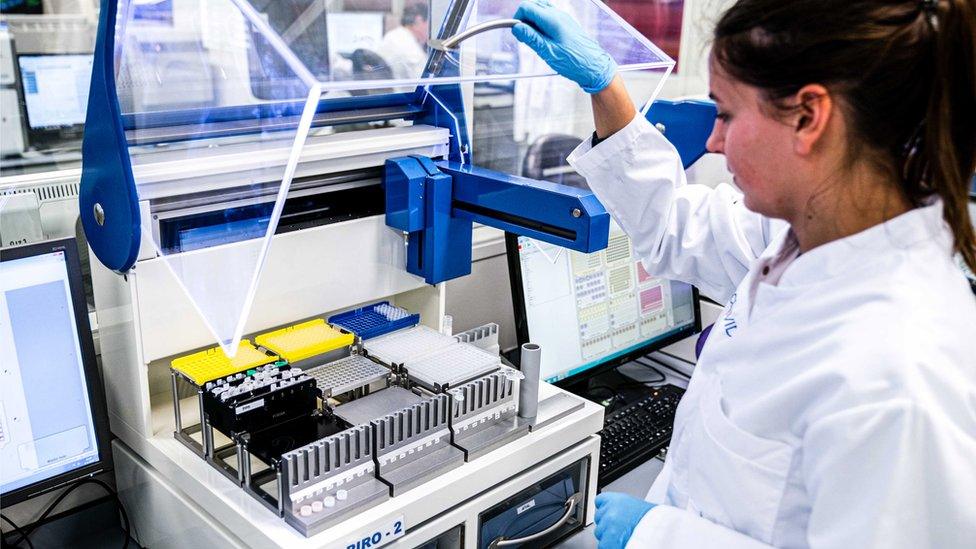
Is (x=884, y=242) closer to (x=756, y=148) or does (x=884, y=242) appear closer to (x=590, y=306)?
(x=756, y=148)

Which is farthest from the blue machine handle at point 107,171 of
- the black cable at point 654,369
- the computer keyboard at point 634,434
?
the black cable at point 654,369

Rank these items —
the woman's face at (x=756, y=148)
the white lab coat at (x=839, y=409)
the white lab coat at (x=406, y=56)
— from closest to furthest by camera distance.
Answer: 1. the white lab coat at (x=839, y=409)
2. the woman's face at (x=756, y=148)
3. the white lab coat at (x=406, y=56)

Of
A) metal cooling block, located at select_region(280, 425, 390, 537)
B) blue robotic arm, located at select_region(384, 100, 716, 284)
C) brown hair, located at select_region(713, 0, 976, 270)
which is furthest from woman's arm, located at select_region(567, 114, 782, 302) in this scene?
metal cooling block, located at select_region(280, 425, 390, 537)

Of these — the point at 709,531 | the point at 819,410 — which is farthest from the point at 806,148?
the point at 709,531

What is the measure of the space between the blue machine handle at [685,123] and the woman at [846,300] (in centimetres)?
72

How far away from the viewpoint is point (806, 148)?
2.52 ft

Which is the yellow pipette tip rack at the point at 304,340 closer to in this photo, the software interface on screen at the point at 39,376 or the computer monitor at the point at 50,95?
the software interface on screen at the point at 39,376

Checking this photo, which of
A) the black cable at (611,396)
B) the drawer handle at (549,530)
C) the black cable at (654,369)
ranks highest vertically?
the drawer handle at (549,530)

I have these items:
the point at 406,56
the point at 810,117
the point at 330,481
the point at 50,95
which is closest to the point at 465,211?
the point at 406,56

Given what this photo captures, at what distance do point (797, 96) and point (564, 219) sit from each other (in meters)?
0.44

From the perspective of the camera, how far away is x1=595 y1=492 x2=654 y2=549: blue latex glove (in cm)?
99

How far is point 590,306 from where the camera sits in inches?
69.2

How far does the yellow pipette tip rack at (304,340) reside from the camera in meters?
1.16

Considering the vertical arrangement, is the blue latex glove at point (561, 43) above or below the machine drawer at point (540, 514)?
above
